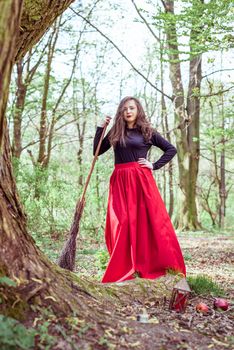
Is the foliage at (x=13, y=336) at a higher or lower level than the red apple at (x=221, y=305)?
higher

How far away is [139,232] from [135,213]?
0.18 m

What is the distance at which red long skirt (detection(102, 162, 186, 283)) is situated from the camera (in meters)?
3.90

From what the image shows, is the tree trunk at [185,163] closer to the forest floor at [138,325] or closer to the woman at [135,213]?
the woman at [135,213]

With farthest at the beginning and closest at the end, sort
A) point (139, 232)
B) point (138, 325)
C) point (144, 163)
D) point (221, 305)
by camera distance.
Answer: point (144, 163)
point (139, 232)
point (221, 305)
point (138, 325)

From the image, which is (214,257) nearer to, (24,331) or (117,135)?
(117,135)

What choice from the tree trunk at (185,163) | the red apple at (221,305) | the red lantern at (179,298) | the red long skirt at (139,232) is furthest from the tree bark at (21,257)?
the tree trunk at (185,163)

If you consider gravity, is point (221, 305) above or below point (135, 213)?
below

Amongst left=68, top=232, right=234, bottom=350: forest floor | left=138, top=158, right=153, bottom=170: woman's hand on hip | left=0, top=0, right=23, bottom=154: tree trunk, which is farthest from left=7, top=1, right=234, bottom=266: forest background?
left=0, top=0, right=23, bottom=154: tree trunk

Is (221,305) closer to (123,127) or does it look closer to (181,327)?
(181,327)

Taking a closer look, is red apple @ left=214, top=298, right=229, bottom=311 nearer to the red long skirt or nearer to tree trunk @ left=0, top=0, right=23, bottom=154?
the red long skirt

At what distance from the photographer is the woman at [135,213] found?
3.91 m

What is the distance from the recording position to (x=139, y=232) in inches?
157

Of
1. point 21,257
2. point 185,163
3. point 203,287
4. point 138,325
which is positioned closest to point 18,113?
point 185,163

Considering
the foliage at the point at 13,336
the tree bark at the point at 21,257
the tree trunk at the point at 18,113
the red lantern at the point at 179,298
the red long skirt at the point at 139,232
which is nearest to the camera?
the foliage at the point at 13,336
